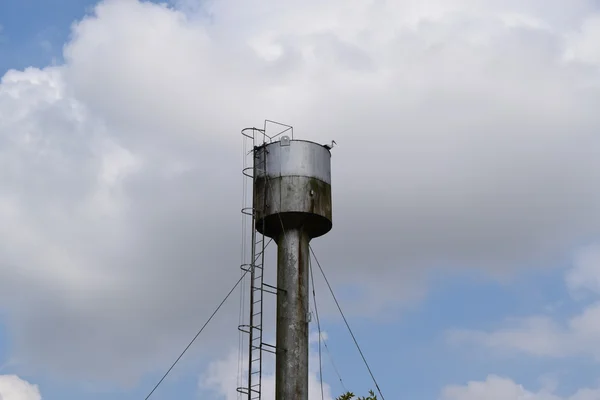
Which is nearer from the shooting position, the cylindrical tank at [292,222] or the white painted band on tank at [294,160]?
the cylindrical tank at [292,222]

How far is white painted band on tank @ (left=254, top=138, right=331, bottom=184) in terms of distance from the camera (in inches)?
1778

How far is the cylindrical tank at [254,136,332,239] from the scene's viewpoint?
1750 inches

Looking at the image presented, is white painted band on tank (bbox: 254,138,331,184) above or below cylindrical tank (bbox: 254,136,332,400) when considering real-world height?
above

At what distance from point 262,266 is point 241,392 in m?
5.69

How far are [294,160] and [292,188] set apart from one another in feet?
4.44

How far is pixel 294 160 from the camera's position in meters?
45.3

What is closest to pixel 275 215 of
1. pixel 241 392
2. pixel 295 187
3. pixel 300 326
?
pixel 295 187

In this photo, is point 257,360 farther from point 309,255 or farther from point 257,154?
point 257,154

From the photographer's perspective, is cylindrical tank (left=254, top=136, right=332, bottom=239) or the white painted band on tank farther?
the white painted band on tank

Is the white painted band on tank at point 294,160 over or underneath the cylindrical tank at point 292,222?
over

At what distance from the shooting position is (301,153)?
4544cm

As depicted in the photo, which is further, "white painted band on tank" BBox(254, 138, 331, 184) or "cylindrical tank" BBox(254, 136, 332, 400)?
"white painted band on tank" BBox(254, 138, 331, 184)

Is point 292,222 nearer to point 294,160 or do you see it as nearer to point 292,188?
point 292,188

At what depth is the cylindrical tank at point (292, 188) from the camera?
146ft
